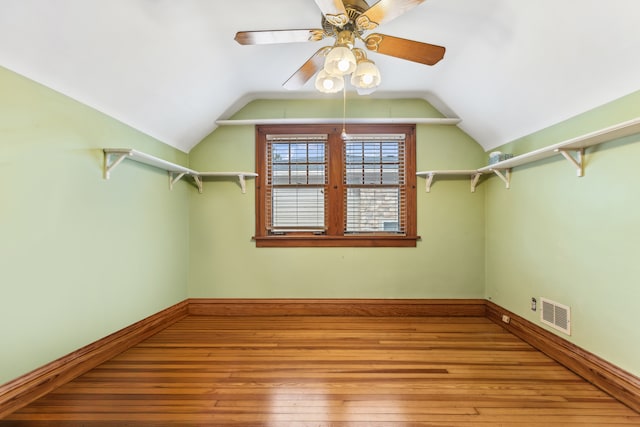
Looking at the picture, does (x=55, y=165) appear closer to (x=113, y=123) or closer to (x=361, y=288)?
(x=113, y=123)

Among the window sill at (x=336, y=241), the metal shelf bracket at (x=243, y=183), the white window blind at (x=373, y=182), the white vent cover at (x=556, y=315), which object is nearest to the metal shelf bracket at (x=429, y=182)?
the white window blind at (x=373, y=182)

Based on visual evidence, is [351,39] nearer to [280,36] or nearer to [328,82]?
[328,82]

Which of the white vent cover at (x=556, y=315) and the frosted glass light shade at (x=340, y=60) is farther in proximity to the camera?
the white vent cover at (x=556, y=315)

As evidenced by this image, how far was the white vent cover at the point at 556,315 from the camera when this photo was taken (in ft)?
7.39

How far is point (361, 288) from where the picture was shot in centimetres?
343

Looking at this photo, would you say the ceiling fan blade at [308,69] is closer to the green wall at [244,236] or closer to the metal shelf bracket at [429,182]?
the green wall at [244,236]

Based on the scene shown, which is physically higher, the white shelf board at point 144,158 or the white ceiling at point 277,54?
the white ceiling at point 277,54

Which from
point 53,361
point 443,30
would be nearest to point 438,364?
point 443,30

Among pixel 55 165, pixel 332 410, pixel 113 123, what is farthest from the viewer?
pixel 113 123

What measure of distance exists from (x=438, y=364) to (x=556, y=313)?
107 centimetres

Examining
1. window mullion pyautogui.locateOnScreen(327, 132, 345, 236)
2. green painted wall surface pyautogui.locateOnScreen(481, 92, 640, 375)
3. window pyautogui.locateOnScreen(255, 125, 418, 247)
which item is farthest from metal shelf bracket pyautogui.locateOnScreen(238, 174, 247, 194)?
green painted wall surface pyautogui.locateOnScreen(481, 92, 640, 375)

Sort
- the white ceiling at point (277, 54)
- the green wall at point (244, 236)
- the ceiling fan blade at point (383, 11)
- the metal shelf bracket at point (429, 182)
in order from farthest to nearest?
the metal shelf bracket at point (429, 182), the green wall at point (244, 236), the white ceiling at point (277, 54), the ceiling fan blade at point (383, 11)

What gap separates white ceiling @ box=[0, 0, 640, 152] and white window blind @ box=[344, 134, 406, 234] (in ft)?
2.46

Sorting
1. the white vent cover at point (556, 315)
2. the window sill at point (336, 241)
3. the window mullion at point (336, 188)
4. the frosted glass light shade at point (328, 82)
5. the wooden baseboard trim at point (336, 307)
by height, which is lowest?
the wooden baseboard trim at point (336, 307)
